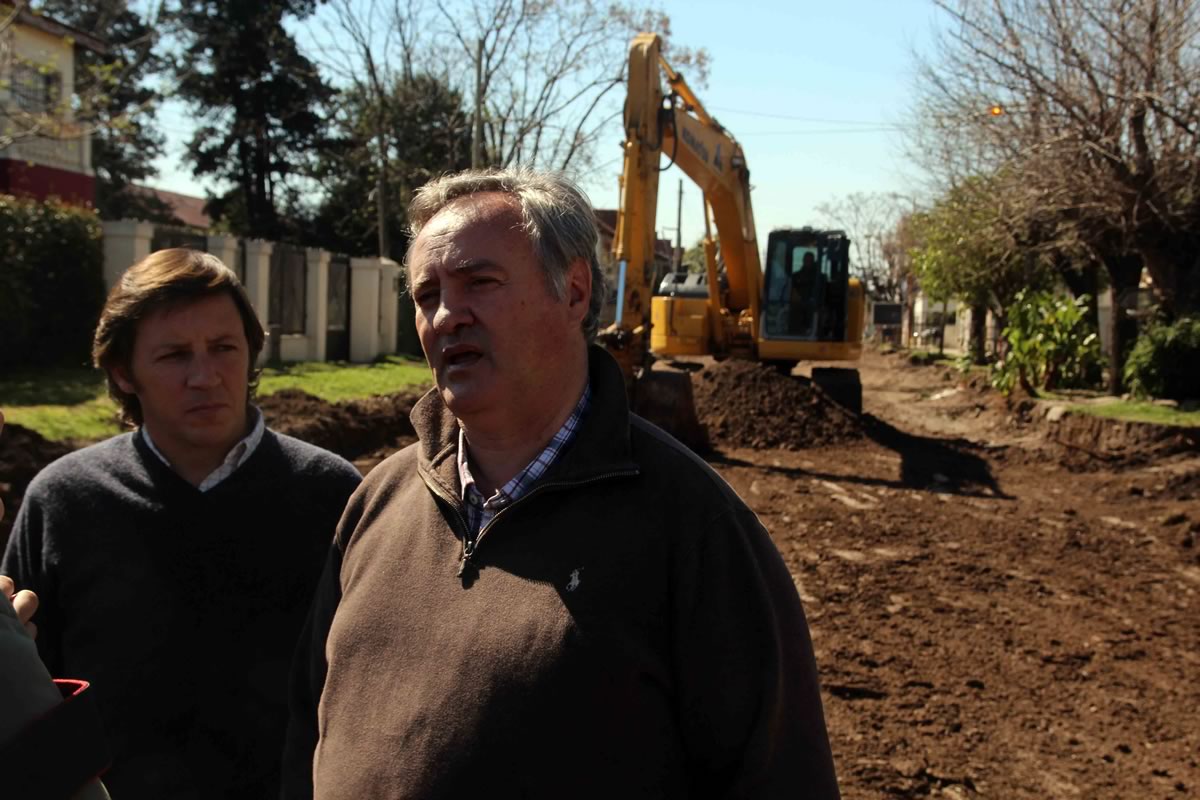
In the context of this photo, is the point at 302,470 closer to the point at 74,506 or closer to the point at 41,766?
the point at 74,506

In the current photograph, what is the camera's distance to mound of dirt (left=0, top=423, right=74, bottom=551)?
7.80 metres

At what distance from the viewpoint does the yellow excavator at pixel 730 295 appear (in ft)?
44.8

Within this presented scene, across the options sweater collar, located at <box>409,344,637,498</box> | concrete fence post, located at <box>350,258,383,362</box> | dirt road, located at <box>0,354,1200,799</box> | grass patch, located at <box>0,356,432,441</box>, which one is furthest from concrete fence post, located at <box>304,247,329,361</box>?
sweater collar, located at <box>409,344,637,498</box>

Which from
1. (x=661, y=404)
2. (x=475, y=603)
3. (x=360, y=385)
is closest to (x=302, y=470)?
(x=475, y=603)

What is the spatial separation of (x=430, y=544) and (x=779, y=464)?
1237cm

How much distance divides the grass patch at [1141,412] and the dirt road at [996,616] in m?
1.09

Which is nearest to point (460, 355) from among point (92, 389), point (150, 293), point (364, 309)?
point (150, 293)

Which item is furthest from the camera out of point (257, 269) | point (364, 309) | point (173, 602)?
point (364, 309)

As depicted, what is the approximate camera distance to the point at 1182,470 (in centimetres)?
1315

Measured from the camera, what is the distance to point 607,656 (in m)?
1.83

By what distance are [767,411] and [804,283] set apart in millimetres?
1991

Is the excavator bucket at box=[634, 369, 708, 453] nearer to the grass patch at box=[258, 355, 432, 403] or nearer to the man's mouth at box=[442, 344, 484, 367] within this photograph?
the grass patch at box=[258, 355, 432, 403]

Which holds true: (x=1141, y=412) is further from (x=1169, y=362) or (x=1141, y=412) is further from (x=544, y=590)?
(x=544, y=590)

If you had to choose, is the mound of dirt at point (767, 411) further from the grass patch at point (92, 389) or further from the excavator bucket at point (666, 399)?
the grass patch at point (92, 389)
